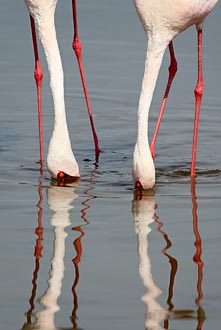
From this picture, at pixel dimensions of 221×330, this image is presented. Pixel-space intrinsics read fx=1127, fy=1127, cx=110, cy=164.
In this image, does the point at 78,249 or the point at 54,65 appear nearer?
the point at 78,249

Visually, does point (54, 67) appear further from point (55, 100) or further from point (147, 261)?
point (147, 261)

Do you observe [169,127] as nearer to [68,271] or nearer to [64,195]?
[64,195]

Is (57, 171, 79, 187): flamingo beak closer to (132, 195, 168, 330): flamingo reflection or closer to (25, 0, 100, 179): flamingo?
(25, 0, 100, 179): flamingo

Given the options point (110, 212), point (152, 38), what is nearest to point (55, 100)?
point (152, 38)

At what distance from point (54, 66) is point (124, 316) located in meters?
3.37

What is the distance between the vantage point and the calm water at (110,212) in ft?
20.7

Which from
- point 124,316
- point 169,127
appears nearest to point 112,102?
point 169,127

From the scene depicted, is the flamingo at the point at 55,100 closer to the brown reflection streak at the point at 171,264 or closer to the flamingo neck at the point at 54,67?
the flamingo neck at the point at 54,67

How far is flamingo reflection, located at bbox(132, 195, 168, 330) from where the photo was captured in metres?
6.18

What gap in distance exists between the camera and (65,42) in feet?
43.7

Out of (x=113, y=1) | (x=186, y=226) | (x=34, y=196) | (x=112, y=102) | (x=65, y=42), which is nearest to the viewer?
(x=186, y=226)

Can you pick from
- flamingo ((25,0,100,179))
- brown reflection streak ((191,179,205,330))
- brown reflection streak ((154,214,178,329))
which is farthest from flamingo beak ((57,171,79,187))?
brown reflection streak ((154,214,178,329))

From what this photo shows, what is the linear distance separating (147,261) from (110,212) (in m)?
1.07

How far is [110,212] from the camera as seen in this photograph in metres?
8.03
